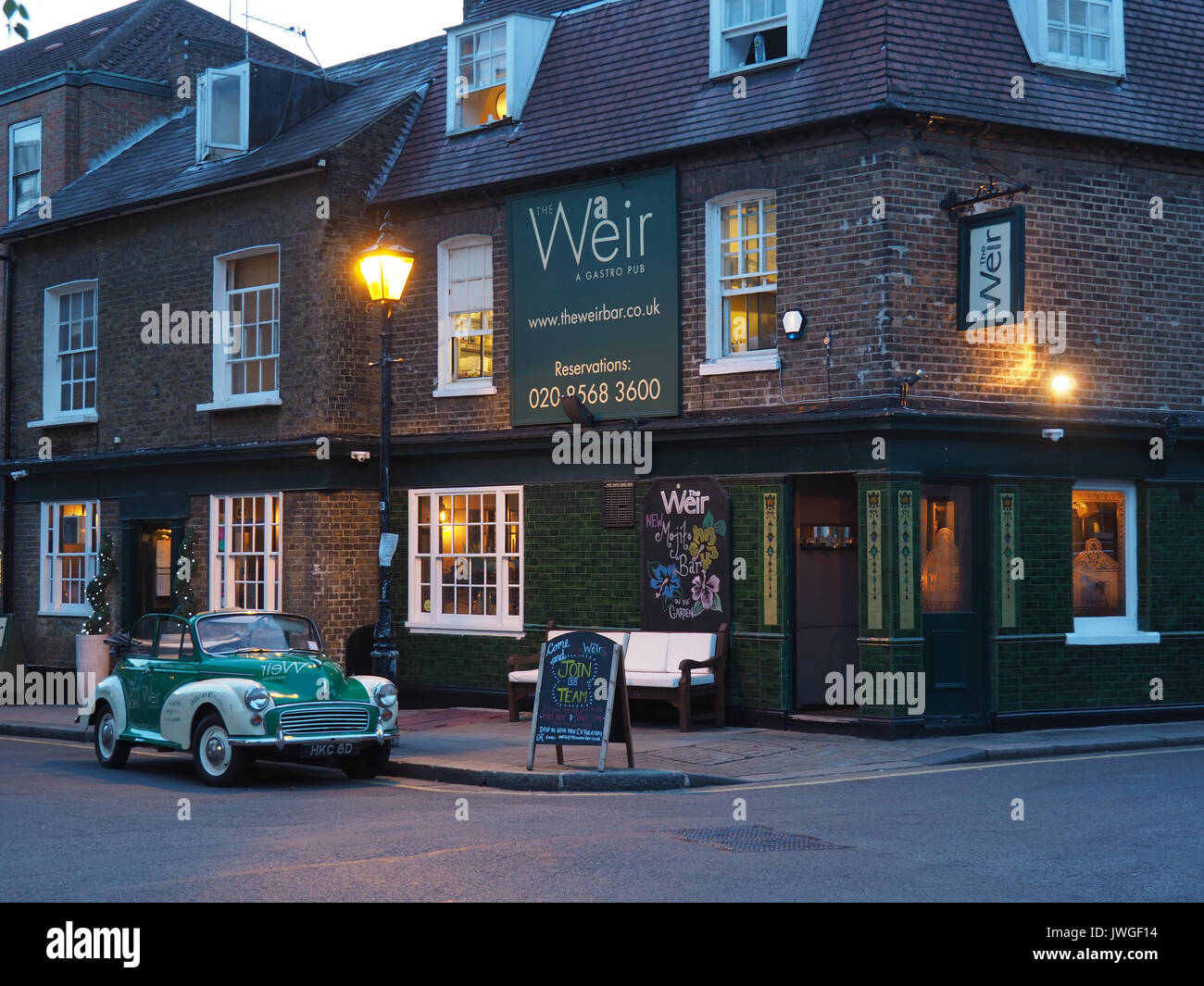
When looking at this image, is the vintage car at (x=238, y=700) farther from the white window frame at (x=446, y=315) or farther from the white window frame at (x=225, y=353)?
the white window frame at (x=225, y=353)

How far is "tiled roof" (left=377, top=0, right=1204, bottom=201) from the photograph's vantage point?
16250 millimetres

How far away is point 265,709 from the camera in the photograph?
13.1 m

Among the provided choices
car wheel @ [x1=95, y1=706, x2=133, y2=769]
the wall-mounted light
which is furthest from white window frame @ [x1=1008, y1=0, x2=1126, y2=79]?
car wheel @ [x1=95, y1=706, x2=133, y2=769]

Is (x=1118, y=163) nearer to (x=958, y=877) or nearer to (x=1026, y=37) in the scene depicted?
(x=1026, y=37)

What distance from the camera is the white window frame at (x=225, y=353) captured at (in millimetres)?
21016

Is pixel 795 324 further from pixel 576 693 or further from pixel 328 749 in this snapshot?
pixel 328 749

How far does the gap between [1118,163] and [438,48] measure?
10.5 meters

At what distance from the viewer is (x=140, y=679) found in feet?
47.6

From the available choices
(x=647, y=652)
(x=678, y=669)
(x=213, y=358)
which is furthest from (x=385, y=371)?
(x=213, y=358)

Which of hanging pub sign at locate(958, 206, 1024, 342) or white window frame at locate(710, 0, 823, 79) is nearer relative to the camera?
hanging pub sign at locate(958, 206, 1024, 342)

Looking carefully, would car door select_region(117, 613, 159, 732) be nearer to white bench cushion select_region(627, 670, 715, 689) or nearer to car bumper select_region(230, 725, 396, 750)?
car bumper select_region(230, 725, 396, 750)

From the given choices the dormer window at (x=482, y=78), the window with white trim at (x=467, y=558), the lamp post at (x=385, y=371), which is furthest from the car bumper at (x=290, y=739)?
the dormer window at (x=482, y=78)

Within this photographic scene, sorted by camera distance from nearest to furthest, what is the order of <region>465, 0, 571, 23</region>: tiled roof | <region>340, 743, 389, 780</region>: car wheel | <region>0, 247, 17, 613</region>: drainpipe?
<region>340, 743, 389, 780</region>: car wheel, <region>465, 0, 571, 23</region>: tiled roof, <region>0, 247, 17, 613</region>: drainpipe

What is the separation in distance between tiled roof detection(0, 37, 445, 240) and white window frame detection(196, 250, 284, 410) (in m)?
0.99
